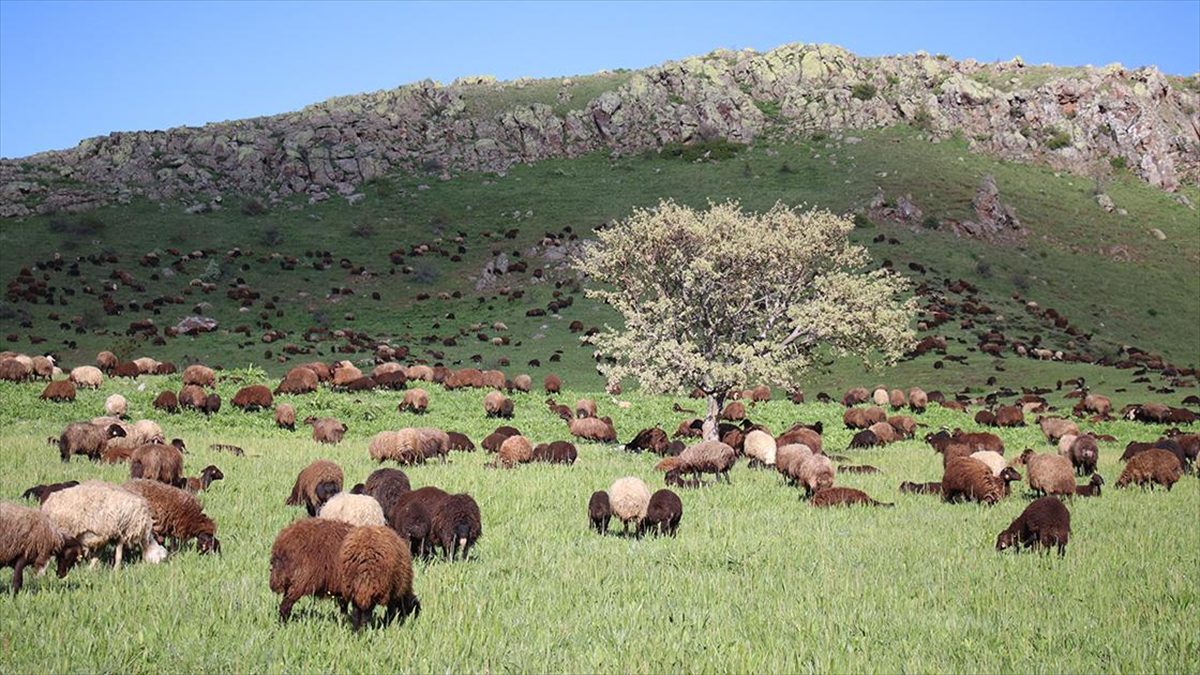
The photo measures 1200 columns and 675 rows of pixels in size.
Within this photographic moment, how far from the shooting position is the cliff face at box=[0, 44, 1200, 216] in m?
92.2

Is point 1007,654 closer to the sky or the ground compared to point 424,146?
closer to the ground

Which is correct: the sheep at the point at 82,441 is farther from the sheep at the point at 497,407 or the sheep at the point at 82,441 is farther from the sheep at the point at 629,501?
the sheep at the point at 497,407

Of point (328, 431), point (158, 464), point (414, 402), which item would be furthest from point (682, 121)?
point (158, 464)

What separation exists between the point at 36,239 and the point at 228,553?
226ft

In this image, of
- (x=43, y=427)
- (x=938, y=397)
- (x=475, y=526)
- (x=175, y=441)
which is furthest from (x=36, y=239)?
(x=475, y=526)

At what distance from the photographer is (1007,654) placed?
908cm

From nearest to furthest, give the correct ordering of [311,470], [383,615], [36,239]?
[383,615] → [311,470] → [36,239]

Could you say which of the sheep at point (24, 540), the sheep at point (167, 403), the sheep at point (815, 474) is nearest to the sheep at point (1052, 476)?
the sheep at point (815, 474)

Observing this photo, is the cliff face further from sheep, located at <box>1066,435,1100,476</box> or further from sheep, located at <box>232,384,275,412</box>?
sheep, located at <box>1066,435,1100,476</box>

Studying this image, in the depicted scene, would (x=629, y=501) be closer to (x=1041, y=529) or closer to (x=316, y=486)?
(x=316, y=486)

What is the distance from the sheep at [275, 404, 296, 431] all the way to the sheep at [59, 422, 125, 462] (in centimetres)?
792

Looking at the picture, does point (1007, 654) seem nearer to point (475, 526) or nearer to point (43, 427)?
point (475, 526)

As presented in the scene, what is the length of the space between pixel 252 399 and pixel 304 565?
2245cm

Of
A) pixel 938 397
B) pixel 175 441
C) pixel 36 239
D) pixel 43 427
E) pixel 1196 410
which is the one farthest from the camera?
pixel 36 239
